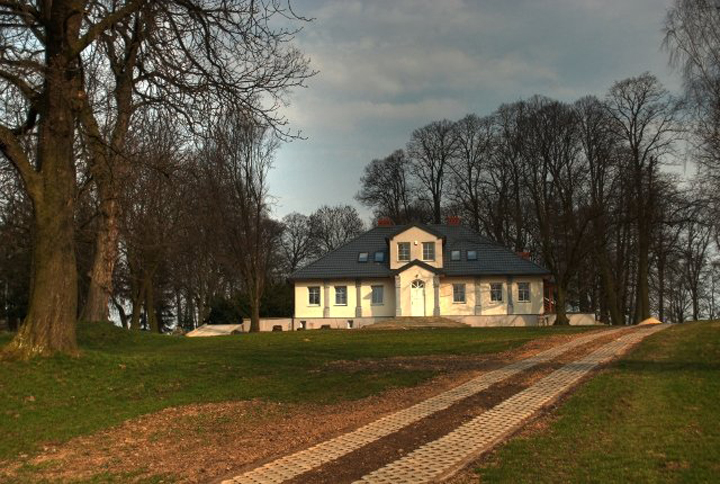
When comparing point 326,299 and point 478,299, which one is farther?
point 326,299

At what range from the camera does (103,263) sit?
73.8 ft

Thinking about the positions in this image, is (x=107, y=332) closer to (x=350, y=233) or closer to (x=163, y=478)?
(x=163, y=478)

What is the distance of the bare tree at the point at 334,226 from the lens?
74.2 meters

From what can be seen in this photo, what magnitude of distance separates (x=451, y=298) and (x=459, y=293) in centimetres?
63

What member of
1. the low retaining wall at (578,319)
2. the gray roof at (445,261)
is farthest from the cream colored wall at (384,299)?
the low retaining wall at (578,319)

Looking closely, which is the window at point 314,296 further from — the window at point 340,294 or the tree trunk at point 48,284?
the tree trunk at point 48,284

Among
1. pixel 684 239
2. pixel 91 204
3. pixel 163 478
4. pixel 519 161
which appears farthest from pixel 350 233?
pixel 163 478

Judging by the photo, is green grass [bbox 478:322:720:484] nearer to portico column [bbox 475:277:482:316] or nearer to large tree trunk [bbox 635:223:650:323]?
large tree trunk [bbox 635:223:650:323]

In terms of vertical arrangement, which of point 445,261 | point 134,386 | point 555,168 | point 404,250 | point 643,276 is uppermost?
point 555,168

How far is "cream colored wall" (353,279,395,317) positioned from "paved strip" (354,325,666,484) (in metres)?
30.6

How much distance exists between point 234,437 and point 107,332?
15075 millimetres

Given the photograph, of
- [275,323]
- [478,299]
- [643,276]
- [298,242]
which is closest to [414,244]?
[478,299]

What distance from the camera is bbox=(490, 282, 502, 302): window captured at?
42.2 meters

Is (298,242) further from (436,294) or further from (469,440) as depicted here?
(469,440)
